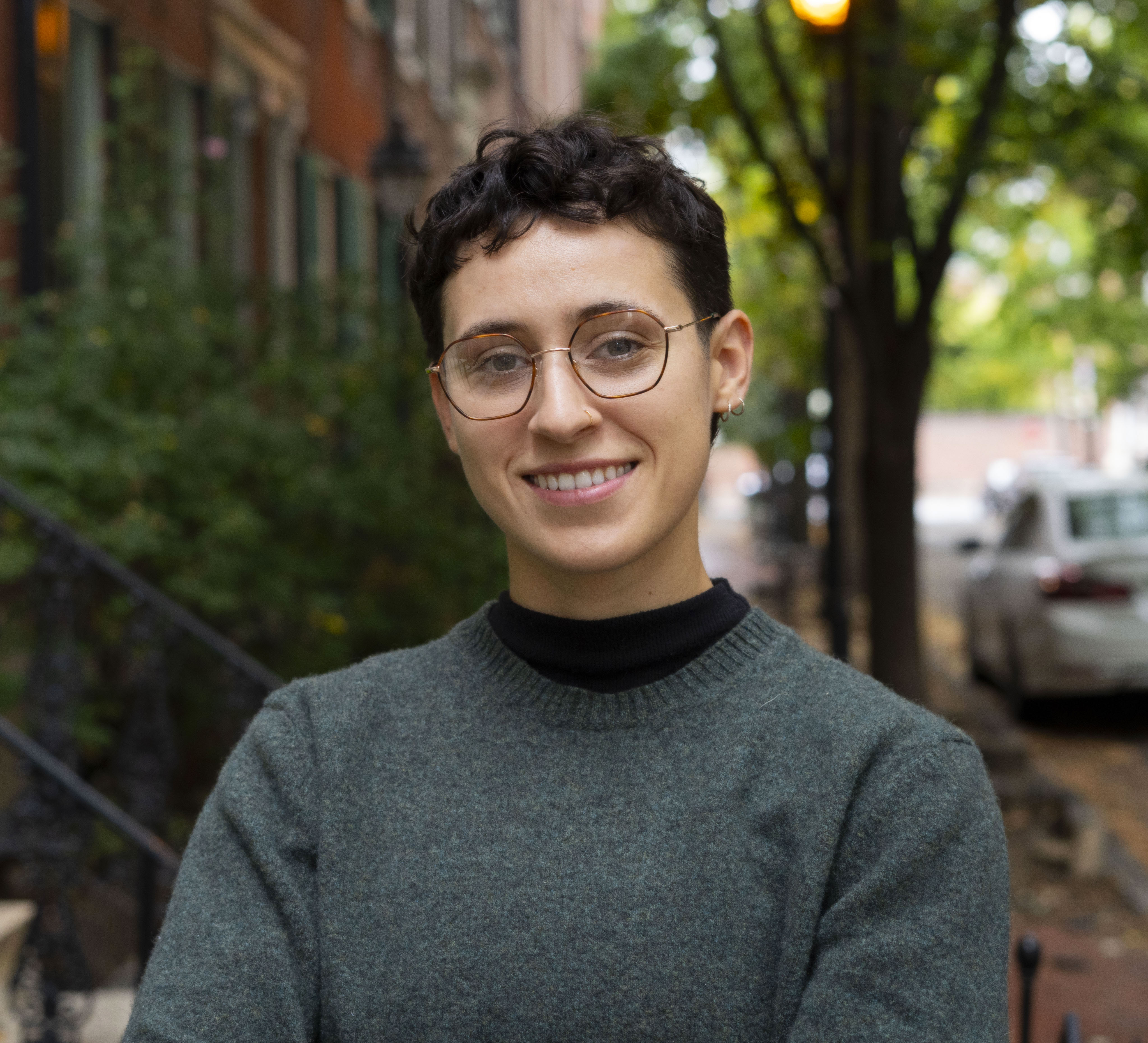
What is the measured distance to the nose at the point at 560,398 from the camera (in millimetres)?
1548

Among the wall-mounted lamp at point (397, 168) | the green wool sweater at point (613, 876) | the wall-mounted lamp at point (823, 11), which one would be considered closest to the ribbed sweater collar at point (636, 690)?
the green wool sweater at point (613, 876)

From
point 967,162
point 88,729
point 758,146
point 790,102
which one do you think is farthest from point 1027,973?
point 790,102

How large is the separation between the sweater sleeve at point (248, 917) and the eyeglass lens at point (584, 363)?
1.56ft

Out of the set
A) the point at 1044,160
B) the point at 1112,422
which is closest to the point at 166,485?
the point at 1044,160

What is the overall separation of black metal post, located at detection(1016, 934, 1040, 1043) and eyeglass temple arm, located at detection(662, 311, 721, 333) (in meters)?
2.13

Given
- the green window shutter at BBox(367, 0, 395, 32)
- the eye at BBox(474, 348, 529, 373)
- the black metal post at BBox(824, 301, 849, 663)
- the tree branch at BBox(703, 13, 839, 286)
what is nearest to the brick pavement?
the black metal post at BBox(824, 301, 849, 663)

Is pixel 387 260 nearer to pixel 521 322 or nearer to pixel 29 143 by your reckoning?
pixel 29 143

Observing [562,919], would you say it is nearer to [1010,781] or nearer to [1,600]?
[1,600]

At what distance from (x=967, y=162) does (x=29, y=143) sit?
4.67 m

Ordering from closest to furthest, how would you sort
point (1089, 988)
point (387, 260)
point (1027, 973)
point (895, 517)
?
1. point (1027, 973)
2. point (1089, 988)
3. point (895, 517)
4. point (387, 260)

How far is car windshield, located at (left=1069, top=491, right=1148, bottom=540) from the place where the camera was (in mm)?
9625

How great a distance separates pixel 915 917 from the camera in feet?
4.62

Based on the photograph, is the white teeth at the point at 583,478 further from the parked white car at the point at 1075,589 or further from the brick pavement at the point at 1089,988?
the parked white car at the point at 1075,589

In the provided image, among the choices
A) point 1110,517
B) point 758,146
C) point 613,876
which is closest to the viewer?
point 613,876
